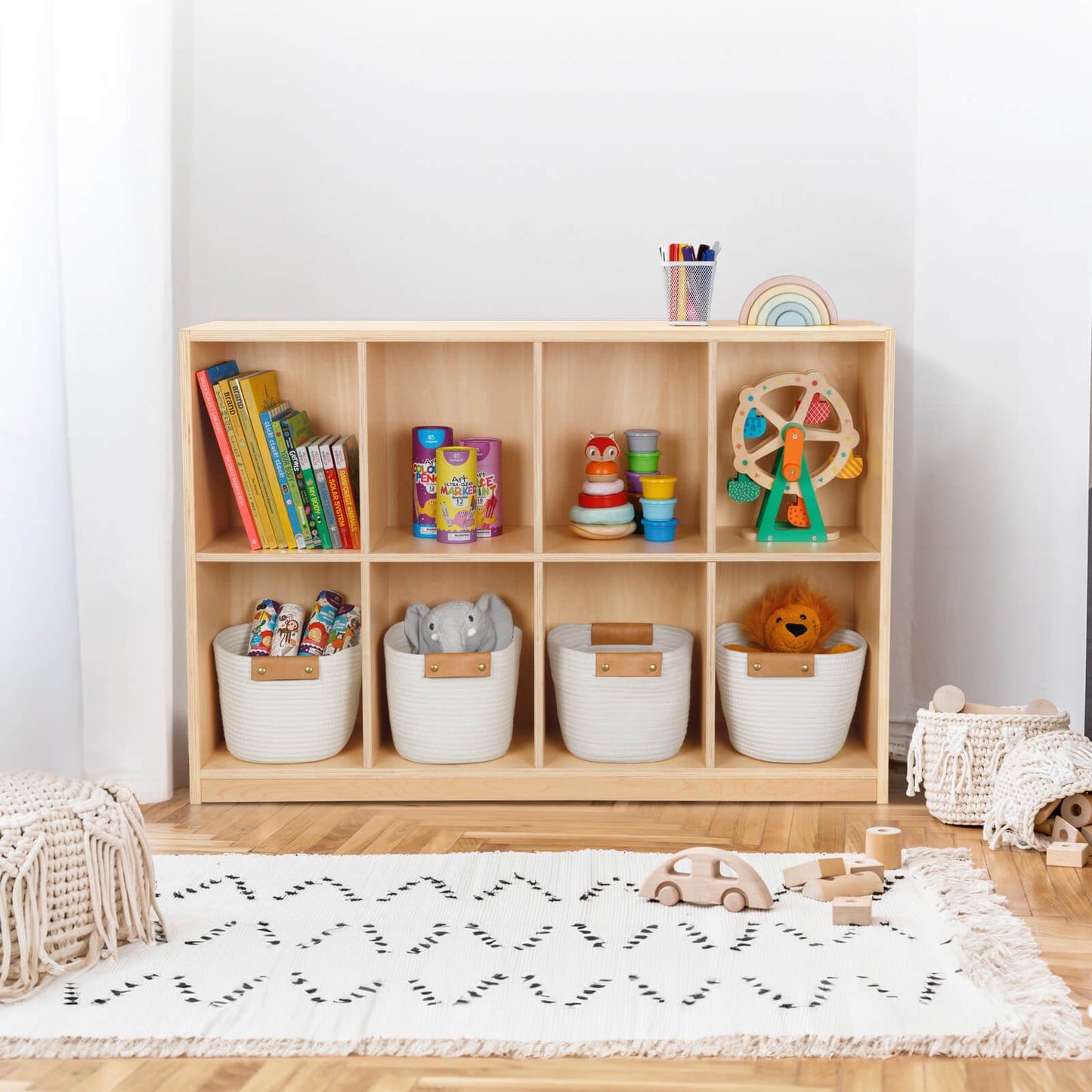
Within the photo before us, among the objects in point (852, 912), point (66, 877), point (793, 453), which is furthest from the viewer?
point (793, 453)

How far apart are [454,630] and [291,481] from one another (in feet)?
1.39

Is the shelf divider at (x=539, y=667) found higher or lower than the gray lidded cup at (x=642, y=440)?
lower

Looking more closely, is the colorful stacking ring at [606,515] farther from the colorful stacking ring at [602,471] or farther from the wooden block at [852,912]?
the wooden block at [852,912]

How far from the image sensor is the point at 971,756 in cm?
233

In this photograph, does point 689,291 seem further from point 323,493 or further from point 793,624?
point 323,493

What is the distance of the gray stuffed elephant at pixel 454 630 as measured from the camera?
2537 millimetres

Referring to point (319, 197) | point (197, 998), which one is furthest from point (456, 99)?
point (197, 998)

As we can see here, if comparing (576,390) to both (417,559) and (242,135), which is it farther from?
(242,135)

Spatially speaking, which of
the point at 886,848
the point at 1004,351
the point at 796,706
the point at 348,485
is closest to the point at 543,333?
the point at 348,485

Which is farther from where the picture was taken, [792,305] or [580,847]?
[792,305]

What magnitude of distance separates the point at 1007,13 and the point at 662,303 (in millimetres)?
894

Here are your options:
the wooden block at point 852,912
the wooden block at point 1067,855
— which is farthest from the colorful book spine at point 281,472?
the wooden block at point 1067,855

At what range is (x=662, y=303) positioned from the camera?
2.84 metres

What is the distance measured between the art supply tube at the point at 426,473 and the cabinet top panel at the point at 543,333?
0.21m
